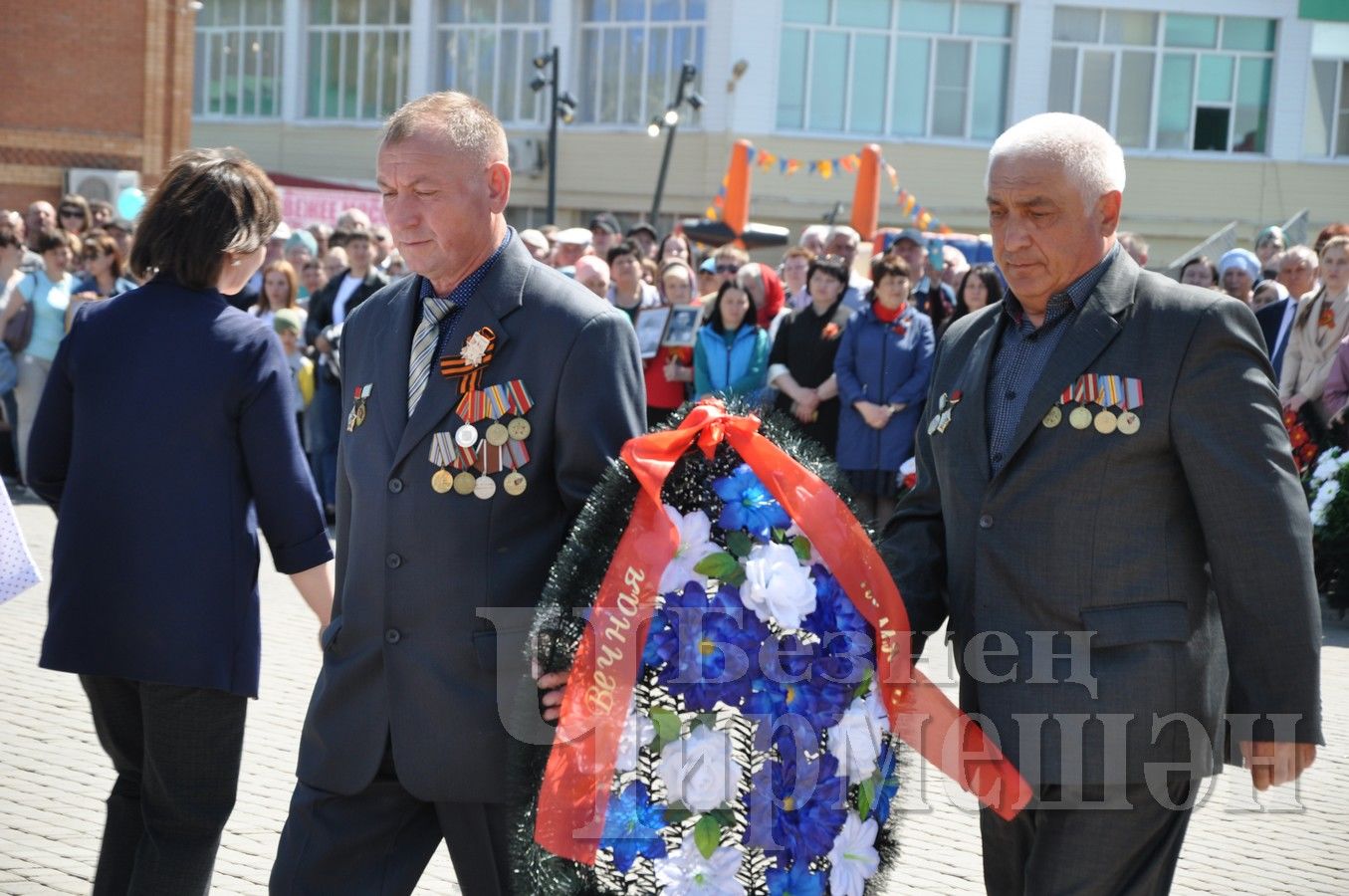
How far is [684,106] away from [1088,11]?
8.19 m

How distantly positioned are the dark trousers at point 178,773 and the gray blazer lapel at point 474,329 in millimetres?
946

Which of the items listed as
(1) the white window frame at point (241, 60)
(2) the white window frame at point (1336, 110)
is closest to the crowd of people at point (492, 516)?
(2) the white window frame at point (1336, 110)

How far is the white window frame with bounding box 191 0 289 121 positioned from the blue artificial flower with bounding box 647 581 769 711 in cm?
3529

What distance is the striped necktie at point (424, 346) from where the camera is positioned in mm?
3641

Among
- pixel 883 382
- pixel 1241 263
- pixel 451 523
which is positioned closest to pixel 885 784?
pixel 451 523

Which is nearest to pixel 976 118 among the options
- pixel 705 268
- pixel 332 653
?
pixel 705 268

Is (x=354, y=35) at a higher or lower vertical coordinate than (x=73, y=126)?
higher

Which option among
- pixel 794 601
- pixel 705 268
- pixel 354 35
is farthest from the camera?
pixel 354 35

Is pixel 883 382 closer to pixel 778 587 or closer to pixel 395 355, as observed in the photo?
pixel 395 355

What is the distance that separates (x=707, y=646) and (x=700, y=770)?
9.0 inches

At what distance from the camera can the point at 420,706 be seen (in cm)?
347

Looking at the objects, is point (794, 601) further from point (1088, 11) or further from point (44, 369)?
point (1088, 11)

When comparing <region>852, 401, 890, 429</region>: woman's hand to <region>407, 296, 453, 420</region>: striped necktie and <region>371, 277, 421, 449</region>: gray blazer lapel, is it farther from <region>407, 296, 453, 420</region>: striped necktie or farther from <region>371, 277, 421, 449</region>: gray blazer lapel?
<region>407, 296, 453, 420</region>: striped necktie

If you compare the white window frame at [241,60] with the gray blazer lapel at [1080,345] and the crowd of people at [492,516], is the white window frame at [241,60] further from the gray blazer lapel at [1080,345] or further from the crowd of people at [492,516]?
the gray blazer lapel at [1080,345]
